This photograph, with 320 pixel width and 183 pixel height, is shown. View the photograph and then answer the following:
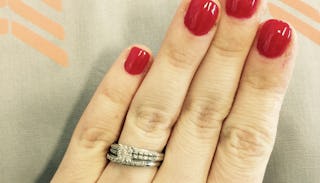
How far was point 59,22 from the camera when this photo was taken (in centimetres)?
64

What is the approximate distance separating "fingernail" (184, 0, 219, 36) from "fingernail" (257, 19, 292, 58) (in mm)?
63

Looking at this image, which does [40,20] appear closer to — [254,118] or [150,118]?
[150,118]

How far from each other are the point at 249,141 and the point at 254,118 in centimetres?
3

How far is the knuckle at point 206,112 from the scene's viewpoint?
54cm

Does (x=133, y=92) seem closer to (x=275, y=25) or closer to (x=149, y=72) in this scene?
(x=149, y=72)

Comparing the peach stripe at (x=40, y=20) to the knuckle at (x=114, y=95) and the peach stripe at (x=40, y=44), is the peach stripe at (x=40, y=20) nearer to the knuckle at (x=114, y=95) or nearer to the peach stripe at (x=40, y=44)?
the peach stripe at (x=40, y=44)

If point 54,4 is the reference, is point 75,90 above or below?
below

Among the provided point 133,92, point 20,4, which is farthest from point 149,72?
point 20,4

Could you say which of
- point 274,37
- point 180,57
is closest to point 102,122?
point 180,57

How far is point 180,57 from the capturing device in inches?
20.6

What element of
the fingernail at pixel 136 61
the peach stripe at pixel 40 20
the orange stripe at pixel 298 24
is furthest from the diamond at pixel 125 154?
the orange stripe at pixel 298 24

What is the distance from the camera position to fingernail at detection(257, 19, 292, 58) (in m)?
0.49

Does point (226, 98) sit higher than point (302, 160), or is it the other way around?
point (226, 98)

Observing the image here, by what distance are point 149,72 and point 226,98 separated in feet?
0.36
